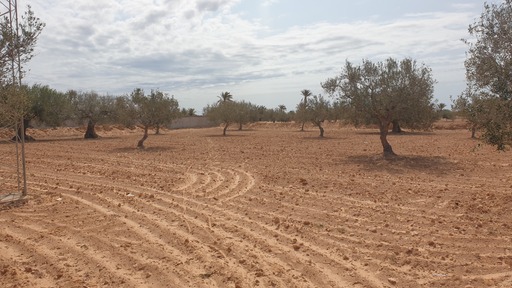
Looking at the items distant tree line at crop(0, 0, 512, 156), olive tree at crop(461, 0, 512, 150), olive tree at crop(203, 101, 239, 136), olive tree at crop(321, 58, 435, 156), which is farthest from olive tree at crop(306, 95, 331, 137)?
olive tree at crop(461, 0, 512, 150)

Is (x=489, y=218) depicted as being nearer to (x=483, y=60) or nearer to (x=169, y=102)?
(x=483, y=60)

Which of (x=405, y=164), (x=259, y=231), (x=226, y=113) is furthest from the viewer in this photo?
(x=226, y=113)

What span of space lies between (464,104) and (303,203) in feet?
16.3

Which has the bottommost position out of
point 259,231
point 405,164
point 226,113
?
point 259,231

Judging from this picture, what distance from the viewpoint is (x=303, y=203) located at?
30.3 ft

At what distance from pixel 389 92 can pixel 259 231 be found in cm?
1343

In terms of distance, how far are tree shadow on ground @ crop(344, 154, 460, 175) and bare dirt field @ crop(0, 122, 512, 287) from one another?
4.97 feet

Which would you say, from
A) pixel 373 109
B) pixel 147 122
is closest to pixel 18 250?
pixel 373 109

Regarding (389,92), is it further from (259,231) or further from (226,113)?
(226,113)

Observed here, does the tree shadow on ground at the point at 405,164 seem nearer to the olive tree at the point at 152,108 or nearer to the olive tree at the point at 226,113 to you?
the olive tree at the point at 152,108

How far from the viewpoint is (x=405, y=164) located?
16391mm

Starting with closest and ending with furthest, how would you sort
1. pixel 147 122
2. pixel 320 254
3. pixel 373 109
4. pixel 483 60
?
pixel 320 254, pixel 483 60, pixel 373 109, pixel 147 122

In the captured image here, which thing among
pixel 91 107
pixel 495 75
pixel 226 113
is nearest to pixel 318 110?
pixel 226 113

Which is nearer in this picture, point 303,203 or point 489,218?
point 489,218
